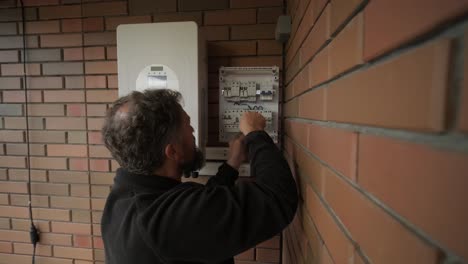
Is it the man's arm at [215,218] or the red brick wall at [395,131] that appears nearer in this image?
the red brick wall at [395,131]

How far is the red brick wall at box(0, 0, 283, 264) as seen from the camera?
1471mm

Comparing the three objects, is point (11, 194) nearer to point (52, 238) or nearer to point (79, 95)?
point (52, 238)

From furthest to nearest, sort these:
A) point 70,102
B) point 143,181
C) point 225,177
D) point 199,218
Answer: point 70,102
point 225,177
point 143,181
point 199,218

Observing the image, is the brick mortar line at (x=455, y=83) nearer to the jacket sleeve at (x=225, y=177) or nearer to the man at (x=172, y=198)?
the man at (x=172, y=198)

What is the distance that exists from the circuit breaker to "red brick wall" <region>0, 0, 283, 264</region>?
0.08m

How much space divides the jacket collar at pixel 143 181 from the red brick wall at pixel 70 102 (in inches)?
25.5

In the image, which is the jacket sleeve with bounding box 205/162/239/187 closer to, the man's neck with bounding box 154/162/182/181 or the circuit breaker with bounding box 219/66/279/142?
the man's neck with bounding box 154/162/182/181

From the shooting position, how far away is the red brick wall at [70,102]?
1.47 meters

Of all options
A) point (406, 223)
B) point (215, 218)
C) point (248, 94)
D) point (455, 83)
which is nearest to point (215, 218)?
point (215, 218)

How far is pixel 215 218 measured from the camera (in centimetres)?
74

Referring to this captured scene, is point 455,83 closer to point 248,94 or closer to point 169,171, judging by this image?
point 169,171

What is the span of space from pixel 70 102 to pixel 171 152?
1143mm

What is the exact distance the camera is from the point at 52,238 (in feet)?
5.78

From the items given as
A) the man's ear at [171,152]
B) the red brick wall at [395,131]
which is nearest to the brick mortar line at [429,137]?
the red brick wall at [395,131]
